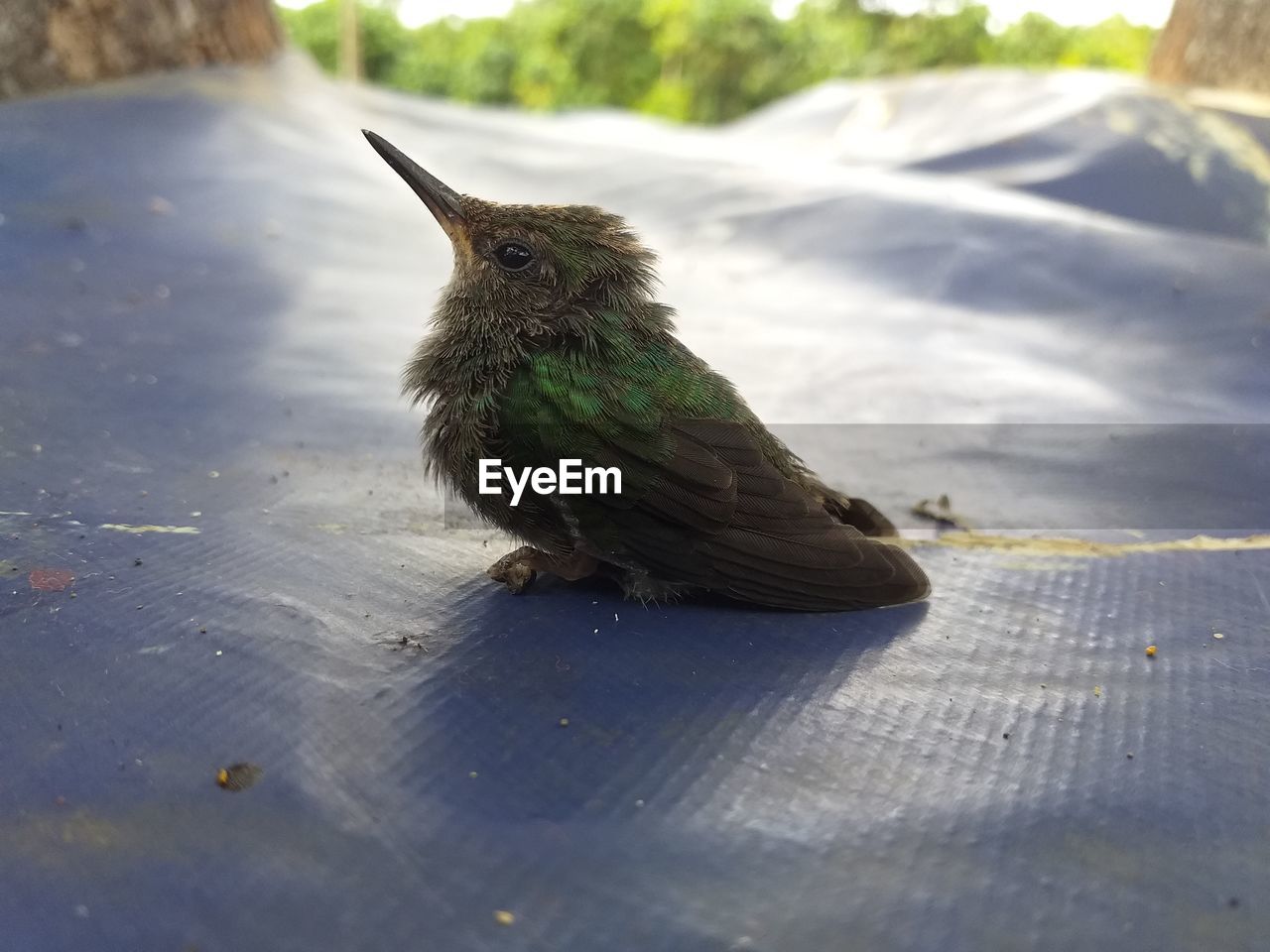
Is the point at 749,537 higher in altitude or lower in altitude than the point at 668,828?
higher

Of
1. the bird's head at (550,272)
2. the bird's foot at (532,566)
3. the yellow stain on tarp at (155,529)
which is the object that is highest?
the bird's head at (550,272)

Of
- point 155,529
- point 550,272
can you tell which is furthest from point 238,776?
point 550,272

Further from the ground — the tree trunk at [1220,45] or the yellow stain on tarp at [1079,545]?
the tree trunk at [1220,45]

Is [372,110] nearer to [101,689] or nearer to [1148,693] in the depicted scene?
[101,689]

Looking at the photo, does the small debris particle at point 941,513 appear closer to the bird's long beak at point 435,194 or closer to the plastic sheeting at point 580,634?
the plastic sheeting at point 580,634

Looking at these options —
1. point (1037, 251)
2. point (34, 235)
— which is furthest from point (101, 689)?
point (1037, 251)

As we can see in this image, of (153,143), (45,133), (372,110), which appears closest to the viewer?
(45,133)

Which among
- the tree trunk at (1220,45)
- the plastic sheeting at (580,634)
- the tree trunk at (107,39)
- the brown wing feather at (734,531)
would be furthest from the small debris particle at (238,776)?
the tree trunk at (1220,45)
